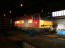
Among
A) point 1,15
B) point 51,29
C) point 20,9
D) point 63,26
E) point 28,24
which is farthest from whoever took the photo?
point 20,9

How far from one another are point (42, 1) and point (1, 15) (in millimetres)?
15143

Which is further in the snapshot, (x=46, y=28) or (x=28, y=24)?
(x=28, y=24)

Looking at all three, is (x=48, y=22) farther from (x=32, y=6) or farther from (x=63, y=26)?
(x=32, y=6)

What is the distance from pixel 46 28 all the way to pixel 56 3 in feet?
30.3

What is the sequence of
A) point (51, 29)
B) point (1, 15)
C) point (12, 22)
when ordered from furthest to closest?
point (12, 22), point (1, 15), point (51, 29)

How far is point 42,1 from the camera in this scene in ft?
126

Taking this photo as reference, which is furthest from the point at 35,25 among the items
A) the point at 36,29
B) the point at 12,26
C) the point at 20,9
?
the point at 20,9

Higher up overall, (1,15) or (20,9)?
(20,9)

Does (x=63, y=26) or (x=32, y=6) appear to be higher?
(x=32, y=6)

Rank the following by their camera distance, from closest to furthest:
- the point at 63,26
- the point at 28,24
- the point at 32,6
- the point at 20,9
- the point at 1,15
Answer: the point at 63,26, the point at 28,24, the point at 1,15, the point at 32,6, the point at 20,9

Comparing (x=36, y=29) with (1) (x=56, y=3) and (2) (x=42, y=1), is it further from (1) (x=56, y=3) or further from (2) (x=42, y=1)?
(2) (x=42, y=1)

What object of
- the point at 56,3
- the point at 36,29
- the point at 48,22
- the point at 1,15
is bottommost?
the point at 36,29

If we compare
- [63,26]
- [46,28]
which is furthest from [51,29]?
[63,26]

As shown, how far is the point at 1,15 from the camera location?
38312 mm
